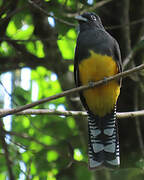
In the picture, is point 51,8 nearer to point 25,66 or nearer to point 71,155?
point 25,66

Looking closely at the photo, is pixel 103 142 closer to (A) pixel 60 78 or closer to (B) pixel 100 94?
(B) pixel 100 94

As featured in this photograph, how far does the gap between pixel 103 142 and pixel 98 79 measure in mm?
658

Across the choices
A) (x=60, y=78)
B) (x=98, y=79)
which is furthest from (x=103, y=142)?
(x=60, y=78)

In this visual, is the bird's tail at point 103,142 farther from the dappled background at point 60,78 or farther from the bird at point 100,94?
the dappled background at point 60,78

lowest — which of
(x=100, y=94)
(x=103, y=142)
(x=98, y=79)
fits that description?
(x=103, y=142)

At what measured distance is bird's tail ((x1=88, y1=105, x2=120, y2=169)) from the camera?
396cm

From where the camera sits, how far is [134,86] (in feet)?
17.8

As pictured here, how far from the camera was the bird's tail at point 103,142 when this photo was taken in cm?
396

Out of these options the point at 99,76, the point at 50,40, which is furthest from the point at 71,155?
the point at 50,40

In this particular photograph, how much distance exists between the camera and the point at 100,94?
4.14m

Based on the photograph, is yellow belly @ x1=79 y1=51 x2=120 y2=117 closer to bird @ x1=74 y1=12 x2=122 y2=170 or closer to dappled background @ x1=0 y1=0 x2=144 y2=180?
bird @ x1=74 y1=12 x2=122 y2=170

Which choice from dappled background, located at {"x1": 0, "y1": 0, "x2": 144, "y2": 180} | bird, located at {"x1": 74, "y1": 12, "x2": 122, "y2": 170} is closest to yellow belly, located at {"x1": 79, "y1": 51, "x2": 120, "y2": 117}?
bird, located at {"x1": 74, "y1": 12, "x2": 122, "y2": 170}

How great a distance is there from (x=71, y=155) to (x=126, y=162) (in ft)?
3.71

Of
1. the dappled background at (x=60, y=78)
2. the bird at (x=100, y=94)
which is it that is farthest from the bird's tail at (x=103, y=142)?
the dappled background at (x=60, y=78)
